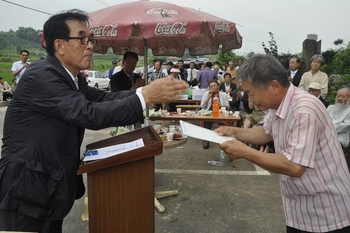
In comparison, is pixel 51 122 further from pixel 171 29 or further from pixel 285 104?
pixel 171 29

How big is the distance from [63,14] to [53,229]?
1389 mm

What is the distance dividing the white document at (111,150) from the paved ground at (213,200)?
163 cm

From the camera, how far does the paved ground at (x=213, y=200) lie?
10.6ft

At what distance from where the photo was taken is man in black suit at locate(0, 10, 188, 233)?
1.50m

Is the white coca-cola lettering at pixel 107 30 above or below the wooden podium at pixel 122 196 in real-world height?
above

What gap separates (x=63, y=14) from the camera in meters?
1.75

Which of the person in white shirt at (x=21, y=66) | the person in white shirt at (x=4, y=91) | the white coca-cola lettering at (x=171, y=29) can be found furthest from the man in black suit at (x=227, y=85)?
the person in white shirt at (x=4, y=91)

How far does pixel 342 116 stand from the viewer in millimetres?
4699

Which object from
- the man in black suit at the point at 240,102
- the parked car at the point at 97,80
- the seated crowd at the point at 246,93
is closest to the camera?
the seated crowd at the point at 246,93

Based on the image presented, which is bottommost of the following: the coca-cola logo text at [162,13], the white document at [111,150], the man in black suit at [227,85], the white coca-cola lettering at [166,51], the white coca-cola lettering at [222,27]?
the man in black suit at [227,85]

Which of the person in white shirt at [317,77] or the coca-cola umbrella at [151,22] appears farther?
the person in white shirt at [317,77]

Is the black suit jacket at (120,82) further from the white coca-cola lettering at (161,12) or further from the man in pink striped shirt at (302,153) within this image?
the man in pink striped shirt at (302,153)

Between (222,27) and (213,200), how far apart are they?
2.29m

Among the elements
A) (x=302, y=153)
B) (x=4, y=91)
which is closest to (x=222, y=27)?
(x=302, y=153)
